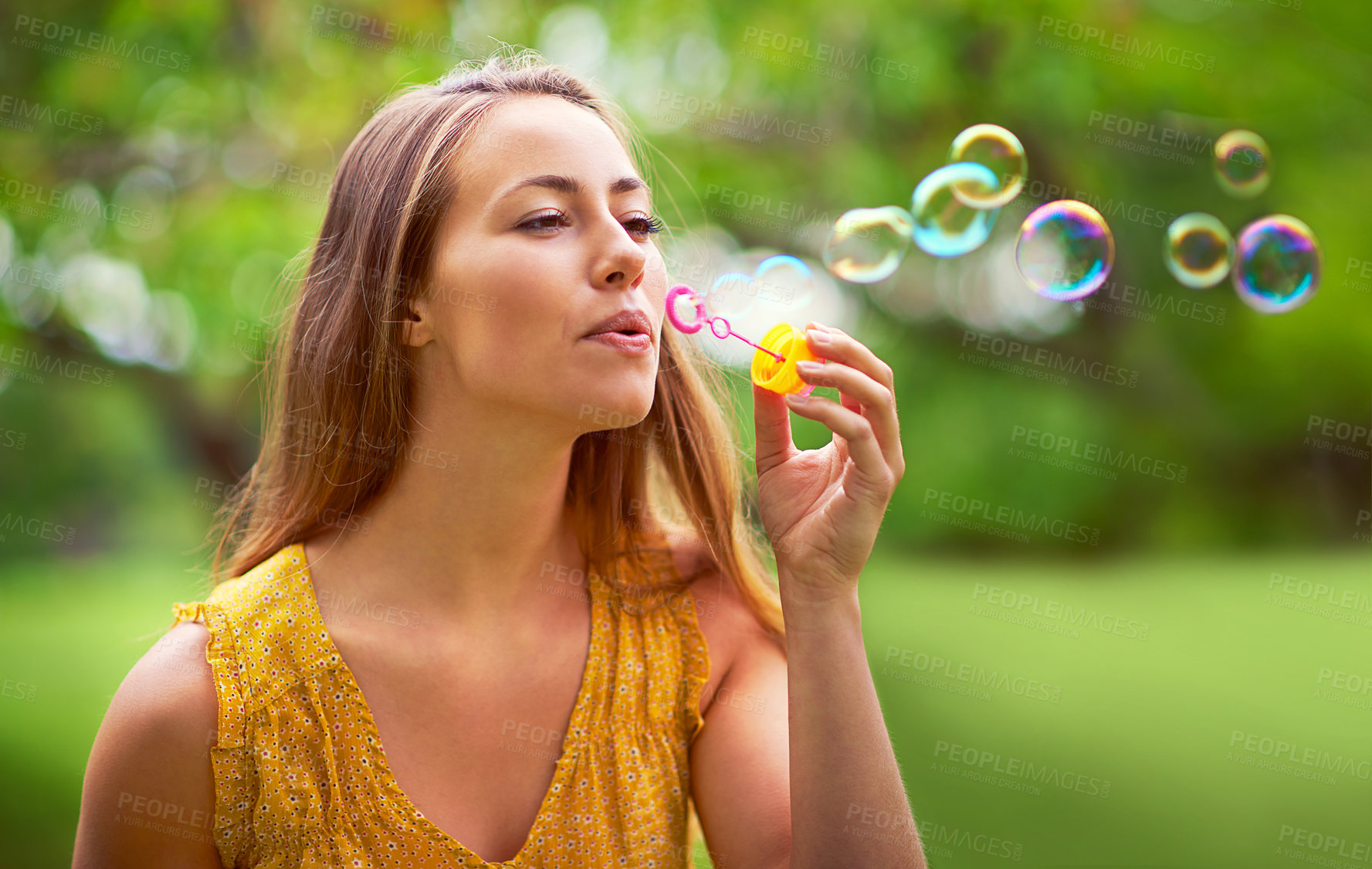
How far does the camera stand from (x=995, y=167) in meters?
2.30

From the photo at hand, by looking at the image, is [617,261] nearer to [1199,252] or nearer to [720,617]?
[720,617]

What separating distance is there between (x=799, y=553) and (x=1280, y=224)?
6.92 ft

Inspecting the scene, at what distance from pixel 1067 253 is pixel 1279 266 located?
828mm

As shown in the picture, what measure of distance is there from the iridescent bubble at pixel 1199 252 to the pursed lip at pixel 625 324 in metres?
1.88

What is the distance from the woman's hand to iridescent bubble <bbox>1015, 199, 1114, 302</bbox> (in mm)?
990

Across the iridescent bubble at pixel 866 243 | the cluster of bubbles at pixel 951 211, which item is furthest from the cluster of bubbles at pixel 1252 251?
the iridescent bubble at pixel 866 243

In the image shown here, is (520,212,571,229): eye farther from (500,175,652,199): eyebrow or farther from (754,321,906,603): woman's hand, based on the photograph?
(754,321,906,603): woman's hand

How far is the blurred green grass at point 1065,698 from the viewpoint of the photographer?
3211 mm

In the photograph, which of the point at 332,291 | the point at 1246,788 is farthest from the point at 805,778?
the point at 1246,788

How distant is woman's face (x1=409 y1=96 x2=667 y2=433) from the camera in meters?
1.44

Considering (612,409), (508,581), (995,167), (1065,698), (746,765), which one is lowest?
(1065,698)

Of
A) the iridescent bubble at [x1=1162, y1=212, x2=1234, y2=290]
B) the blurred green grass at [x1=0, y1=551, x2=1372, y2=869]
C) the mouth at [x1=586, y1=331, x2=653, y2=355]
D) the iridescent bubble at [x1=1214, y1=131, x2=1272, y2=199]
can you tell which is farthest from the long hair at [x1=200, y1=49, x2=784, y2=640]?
the iridescent bubble at [x1=1214, y1=131, x2=1272, y2=199]

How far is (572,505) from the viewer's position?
1.82 m

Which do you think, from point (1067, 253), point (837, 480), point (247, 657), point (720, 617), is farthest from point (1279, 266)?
point (247, 657)
